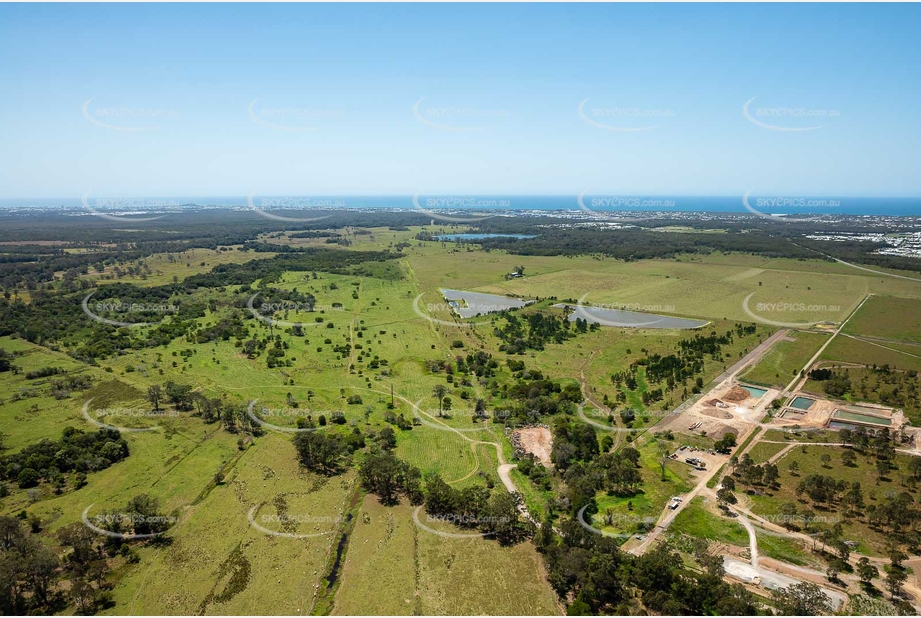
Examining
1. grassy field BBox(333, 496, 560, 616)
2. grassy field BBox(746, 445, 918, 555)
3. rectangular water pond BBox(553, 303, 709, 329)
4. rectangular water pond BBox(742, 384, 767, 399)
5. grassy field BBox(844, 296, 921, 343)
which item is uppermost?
grassy field BBox(844, 296, 921, 343)

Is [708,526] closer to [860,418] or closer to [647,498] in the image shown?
[647,498]

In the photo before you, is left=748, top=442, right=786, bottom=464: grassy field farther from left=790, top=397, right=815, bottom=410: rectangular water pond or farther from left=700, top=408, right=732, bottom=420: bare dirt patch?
left=790, top=397, right=815, bottom=410: rectangular water pond

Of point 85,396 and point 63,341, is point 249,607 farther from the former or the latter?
point 63,341

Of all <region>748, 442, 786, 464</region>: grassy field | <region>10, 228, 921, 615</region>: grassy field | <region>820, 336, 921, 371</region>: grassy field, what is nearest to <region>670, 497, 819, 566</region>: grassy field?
<region>10, 228, 921, 615</region>: grassy field

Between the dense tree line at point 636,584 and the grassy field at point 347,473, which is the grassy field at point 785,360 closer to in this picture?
the grassy field at point 347,473

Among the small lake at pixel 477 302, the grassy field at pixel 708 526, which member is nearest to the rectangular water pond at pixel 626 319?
the small lake at pixel 477 302

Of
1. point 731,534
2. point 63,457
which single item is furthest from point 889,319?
point 63,457
